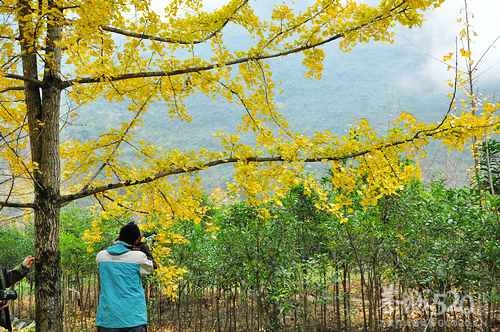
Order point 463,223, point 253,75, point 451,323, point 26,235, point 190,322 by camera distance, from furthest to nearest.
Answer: point 26,235
point 190,322
point 451,323
point 463,223
point 253,75

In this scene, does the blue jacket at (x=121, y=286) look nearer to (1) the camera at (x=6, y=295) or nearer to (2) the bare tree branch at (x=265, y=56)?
(1) the camera at (x=6, y=295)

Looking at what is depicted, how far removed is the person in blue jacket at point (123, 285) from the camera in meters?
3.70

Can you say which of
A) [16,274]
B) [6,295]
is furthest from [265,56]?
[6,295]

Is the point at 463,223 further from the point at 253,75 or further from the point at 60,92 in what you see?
the point at 60,92

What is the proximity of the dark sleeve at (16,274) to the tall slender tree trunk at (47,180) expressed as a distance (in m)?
0.44

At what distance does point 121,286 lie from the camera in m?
3.72

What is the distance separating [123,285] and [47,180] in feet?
3.20

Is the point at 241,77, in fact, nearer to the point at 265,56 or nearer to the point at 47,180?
the point at 265,56

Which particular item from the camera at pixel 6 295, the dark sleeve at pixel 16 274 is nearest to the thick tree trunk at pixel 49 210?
the dark sleeve at pixel 16 274

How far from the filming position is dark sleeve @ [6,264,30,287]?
13.0ft

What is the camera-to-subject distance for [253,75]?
3.43 meters

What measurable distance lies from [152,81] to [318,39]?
140 centimetres

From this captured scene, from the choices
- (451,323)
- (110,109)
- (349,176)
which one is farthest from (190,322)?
(110,109)

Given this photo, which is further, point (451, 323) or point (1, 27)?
point (451, 323)
